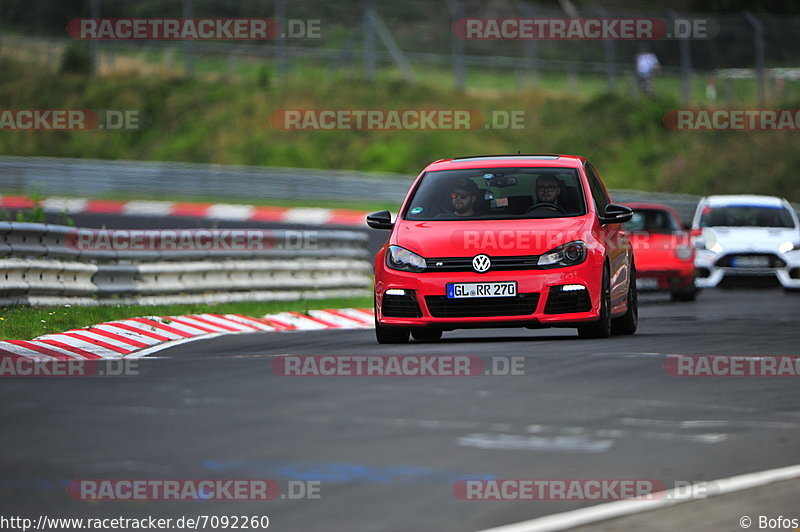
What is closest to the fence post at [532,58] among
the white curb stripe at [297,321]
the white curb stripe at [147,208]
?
the white curb stripe at [147,208]

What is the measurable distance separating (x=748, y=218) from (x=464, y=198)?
1276 cm

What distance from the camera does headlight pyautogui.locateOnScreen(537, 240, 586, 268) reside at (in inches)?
516

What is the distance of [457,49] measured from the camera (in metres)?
44.5

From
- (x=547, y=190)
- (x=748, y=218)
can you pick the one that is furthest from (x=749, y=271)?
(x=547, y=190)

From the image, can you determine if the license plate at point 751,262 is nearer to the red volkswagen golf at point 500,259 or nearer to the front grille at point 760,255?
the front grille at point 760,255

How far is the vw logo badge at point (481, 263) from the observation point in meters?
13.0

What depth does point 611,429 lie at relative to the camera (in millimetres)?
8273

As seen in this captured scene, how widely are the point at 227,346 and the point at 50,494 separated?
705 centimetres

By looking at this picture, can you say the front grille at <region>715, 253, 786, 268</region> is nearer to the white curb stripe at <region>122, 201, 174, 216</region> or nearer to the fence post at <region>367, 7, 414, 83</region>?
the white curb stripe at <region>122, 201, 174, 216</region>

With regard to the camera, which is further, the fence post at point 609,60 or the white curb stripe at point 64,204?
the fence post at point 609,60

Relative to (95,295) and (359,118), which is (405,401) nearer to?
(95,295)

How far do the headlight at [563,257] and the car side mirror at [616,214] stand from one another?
0.78m

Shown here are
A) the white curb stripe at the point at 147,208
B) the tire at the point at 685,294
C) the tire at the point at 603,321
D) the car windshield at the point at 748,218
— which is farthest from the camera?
the white curb stripe at the point at 147,208

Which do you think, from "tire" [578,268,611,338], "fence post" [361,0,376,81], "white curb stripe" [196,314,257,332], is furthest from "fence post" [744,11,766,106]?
"tire" [578,268,611,338]
